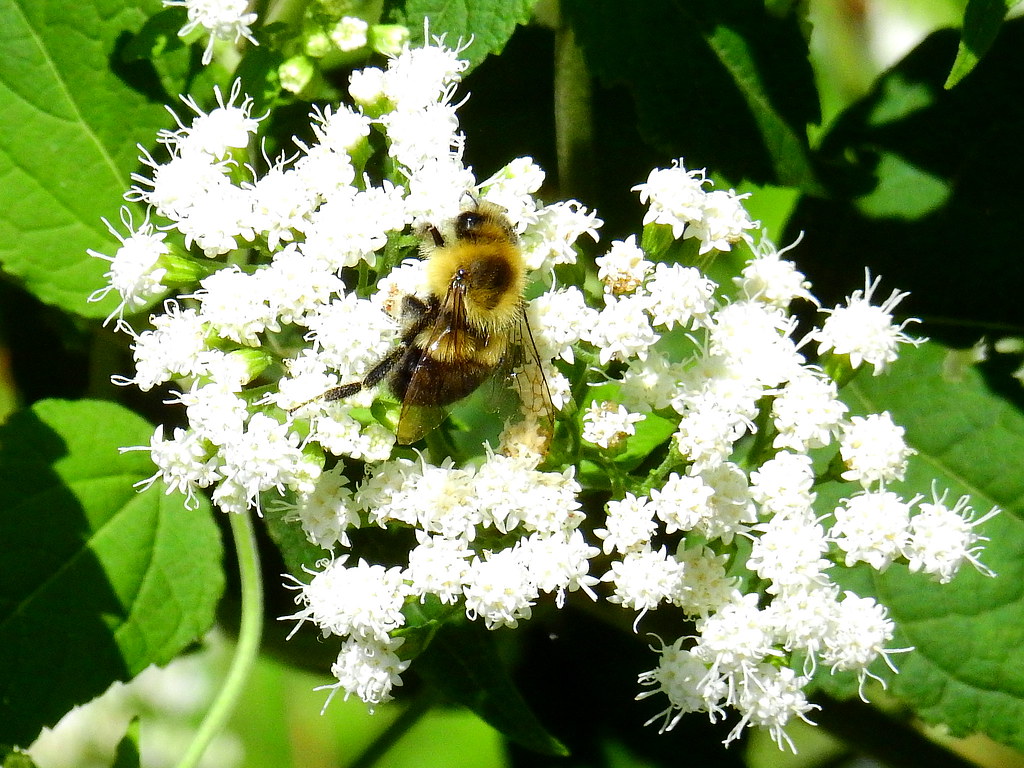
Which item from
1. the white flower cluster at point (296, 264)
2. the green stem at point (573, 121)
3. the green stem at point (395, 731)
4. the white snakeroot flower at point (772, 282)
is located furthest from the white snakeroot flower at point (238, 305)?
the green stem at point (395, 731)

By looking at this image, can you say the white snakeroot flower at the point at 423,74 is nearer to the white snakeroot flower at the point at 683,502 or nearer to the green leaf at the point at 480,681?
the white snakeroot flower at the point at 683,502

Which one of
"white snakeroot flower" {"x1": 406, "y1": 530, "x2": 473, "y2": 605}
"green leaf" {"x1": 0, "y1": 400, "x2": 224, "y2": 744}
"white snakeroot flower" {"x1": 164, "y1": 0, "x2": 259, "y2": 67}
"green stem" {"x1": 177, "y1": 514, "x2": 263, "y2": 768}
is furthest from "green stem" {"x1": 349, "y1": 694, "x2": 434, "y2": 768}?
"white snakeroot flower" {"x1": 164, "y1": 0, "x2": 259, "y2": 67}

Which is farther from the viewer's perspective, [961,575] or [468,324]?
[961,575]

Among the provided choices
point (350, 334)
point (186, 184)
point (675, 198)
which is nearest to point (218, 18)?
point (186, 184)

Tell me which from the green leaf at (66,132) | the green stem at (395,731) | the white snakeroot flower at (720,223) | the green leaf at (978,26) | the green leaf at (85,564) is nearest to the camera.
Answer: the green leaf at (978,26)

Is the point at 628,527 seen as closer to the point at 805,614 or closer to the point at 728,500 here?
the point at 728,500

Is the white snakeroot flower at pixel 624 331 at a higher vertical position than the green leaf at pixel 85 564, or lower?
higher

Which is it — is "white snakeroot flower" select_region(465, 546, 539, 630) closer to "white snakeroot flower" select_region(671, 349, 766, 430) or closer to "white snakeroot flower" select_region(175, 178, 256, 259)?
"white snakeroot flower" select_region(671, 349, 766, 430)
